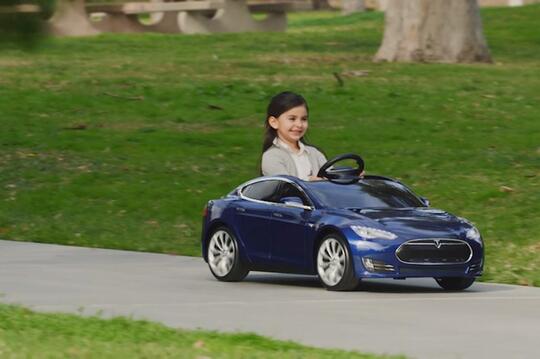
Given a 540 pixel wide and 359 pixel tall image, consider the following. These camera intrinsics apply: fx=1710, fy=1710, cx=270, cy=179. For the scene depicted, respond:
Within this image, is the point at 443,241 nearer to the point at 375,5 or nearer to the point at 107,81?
the point at 107,81

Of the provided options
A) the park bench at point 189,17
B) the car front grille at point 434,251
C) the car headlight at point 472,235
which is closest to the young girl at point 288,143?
the car front grille at point 434,251

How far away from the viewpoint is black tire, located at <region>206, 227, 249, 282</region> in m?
15.2

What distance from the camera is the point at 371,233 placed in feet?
45.8

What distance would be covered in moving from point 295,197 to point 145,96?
16246 mm

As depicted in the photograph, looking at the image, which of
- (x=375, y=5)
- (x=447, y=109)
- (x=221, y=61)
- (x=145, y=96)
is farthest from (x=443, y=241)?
(x=375, y=5)

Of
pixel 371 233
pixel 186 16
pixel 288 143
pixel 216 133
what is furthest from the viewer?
pixel 186 16

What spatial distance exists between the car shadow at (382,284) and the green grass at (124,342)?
3902mm

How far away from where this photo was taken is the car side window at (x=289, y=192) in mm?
14734

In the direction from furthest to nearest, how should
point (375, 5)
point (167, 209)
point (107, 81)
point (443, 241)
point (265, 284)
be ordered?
point (375, 5)
point (107, 81)
point (167, 209)
point (265, 284)
point (443, 241)

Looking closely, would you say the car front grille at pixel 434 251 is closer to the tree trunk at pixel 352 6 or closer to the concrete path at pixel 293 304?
the concrete path at pixel 293 304

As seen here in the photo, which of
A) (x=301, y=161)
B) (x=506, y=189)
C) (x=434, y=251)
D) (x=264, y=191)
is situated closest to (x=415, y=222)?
(x=434, y=251)

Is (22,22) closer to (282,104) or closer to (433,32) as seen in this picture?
(282,104)

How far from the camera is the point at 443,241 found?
14070mm

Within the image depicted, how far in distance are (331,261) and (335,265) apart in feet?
0.23
